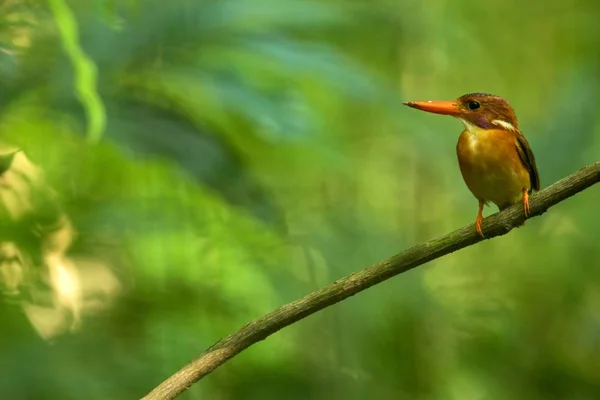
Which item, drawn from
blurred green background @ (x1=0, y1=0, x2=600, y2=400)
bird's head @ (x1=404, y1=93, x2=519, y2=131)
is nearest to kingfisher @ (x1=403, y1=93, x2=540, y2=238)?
bird's head @ (x1=404, y1=93, x2=519, y2=131)

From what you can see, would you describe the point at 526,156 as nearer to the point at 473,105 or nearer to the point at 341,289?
the point at 473,105

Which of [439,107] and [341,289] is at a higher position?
[439,107]

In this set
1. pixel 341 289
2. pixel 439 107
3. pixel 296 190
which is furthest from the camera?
pixel 296 190

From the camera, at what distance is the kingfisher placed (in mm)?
944

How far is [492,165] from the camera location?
3.10 feet

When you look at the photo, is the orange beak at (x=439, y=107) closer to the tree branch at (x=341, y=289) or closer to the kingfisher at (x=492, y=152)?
the kingfisher at (x=492, y=152)

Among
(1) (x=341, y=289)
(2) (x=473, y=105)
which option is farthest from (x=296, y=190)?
(1) (x=341, y=289)

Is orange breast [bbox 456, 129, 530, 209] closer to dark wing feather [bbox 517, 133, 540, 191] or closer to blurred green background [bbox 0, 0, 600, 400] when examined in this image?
dark wing feather [bbox 517, 133, 540, 191]

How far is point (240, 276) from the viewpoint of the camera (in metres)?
1.46

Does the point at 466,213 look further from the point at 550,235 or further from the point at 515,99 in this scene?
the point at 515,99

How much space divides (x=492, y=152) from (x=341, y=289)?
0.38 m

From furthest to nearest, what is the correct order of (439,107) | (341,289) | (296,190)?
(296,190) < (439,107) < (341,289)

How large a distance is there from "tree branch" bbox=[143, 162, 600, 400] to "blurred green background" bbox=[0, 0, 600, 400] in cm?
22

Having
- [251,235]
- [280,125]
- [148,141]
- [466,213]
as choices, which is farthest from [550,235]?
[148,141]
